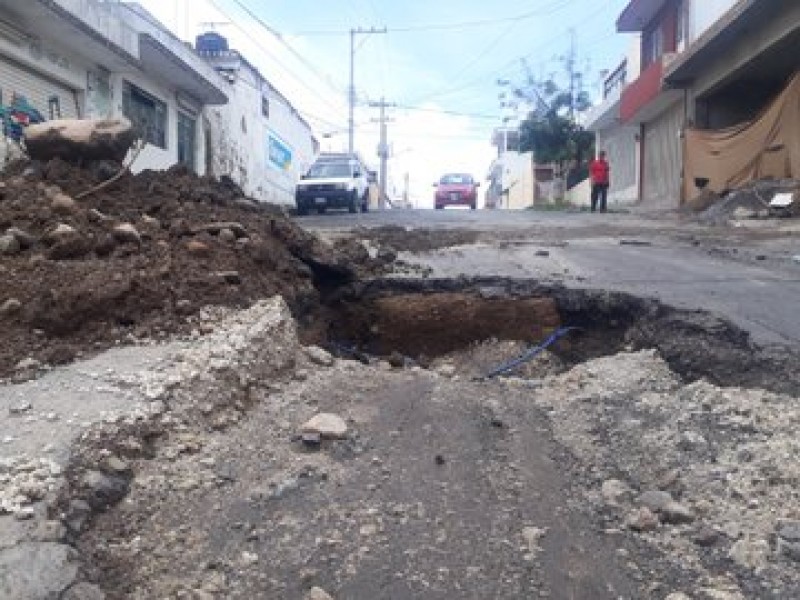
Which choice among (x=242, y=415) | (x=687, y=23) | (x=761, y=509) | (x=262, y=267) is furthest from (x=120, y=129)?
(x=687, y=23)

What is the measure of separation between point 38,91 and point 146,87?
5.57m

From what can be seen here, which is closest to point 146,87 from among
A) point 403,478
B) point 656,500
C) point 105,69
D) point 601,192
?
point 105,69

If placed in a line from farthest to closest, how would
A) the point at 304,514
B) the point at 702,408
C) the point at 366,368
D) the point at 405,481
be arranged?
the point at 366,368 < the point at 702,408 < the point at 405,481 < the point at 304,514

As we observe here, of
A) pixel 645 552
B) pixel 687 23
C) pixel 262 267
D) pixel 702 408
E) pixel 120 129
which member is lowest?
pixel 645 552

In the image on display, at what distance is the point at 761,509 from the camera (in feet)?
11.3

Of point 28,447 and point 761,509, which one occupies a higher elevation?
point 28,447

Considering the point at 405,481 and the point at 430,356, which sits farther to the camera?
the point at 430,356

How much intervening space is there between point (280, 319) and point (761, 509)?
10.9ft

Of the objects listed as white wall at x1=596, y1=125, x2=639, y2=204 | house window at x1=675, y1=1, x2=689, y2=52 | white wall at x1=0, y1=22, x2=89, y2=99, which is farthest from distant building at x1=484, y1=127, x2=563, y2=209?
white wall at x1=0, y1=22, x2=89, y2=99

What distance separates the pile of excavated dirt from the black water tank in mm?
20151

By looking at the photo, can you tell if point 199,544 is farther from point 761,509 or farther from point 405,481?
point 761,509

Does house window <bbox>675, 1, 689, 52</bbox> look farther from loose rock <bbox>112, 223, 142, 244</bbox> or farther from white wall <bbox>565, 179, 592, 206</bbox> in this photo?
loose rock <bbox>112, 223, 142, 244</bbox>

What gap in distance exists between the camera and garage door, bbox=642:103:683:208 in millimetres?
23453

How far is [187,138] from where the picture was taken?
23.3 metres
